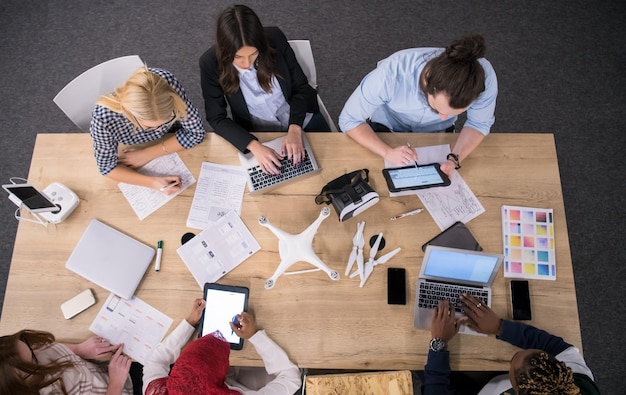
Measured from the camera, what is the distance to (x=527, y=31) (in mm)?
2738

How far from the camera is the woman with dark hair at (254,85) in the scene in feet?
4.88

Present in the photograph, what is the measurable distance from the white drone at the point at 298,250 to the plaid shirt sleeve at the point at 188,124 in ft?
1.52

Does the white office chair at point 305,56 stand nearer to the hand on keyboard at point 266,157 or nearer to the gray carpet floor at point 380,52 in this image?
the hand on keyboard at point 266,157

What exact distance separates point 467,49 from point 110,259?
1354 mm

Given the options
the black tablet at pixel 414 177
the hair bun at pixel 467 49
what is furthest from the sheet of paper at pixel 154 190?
the hair bun at pixel 467 49

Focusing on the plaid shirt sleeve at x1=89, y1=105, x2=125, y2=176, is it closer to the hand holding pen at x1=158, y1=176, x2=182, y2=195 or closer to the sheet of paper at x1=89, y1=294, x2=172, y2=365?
the hand holding pen at x1=158, y1=176, x2=182, y2=195

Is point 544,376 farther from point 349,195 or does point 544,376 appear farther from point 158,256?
point 158,256

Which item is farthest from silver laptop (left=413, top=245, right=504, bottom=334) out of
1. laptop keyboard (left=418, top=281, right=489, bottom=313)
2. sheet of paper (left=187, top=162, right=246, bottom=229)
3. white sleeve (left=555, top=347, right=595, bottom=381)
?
sheet of paper (left=187, top=162, right=246, bottom=229)

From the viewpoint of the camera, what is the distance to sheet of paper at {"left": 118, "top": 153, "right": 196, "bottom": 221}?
1596 mm

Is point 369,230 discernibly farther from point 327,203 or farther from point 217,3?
point 217,3

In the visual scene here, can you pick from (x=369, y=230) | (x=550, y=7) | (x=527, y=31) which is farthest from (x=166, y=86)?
(x=550, y=7)

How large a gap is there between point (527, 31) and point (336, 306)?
7.56 feet

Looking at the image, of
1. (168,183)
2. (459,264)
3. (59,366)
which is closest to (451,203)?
(459,264)

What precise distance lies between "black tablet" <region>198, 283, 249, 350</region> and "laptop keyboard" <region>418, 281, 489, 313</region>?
59 centimetres
